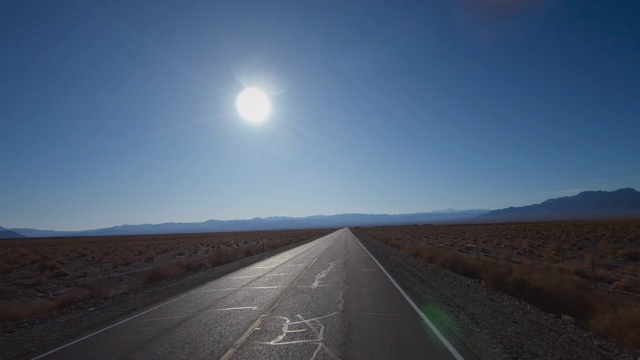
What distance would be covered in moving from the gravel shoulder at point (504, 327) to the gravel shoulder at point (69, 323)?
8033mm

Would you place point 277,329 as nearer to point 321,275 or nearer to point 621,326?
point 621,326

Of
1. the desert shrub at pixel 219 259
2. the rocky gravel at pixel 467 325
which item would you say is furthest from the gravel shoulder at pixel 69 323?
the desert shrub at pixel 219 259

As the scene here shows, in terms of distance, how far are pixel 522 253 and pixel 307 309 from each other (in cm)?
2729

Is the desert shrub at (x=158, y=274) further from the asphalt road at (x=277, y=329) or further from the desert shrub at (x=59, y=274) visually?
the desert shrub at (x=59, y=274)

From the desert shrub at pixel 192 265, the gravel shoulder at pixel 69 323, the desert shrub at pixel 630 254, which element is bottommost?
the gravel shoulder at pixel 69 323

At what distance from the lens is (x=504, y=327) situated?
9031 mm

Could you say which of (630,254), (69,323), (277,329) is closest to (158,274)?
(69,323)

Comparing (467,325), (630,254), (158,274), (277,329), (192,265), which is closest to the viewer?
(277,329)

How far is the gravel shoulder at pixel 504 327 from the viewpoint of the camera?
7.17m

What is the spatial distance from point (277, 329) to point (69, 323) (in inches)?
247

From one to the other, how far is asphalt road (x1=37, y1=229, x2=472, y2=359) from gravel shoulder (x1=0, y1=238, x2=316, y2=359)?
590 mm

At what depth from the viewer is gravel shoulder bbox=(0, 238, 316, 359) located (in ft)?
28.5

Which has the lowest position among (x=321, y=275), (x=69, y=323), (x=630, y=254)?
(x=69, y=323)

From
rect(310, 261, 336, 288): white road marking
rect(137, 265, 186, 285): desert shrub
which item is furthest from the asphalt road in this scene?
rect(137, 265, 186, 285): desert shrub
